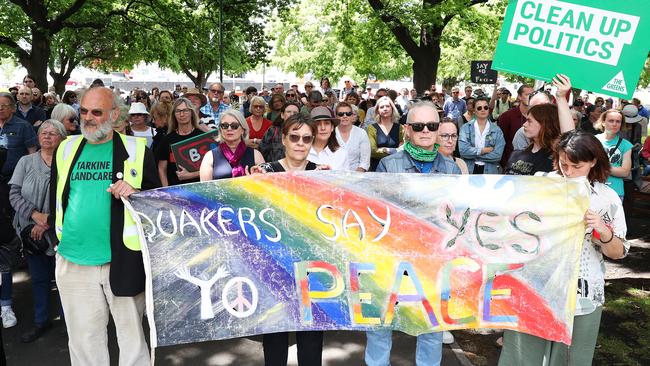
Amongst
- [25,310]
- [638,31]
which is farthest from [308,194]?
[25,310]

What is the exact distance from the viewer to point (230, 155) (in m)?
4.34

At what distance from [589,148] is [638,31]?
1.13m

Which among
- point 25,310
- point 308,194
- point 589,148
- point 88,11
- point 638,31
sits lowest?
point 25,310

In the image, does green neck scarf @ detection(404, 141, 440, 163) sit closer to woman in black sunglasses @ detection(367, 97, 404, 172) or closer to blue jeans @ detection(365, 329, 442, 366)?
blue jeans @ detection(365, 329, 442, 366)

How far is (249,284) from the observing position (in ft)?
11.2

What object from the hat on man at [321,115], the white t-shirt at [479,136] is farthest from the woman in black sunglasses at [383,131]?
the hat on man at [321,115]

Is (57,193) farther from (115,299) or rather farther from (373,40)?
(373,40)

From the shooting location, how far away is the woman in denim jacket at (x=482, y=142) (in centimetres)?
667

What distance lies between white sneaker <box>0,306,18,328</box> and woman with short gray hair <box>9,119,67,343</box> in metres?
0.28

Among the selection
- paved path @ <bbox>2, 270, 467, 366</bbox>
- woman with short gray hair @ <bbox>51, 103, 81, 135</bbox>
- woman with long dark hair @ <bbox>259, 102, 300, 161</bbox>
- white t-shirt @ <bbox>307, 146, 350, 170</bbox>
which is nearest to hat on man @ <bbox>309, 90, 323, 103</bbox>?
woman with long dark hair @ <bbox>259, 102, 300, 161</bbox>

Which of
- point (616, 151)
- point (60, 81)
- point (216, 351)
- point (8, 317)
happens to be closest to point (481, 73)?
point (616, 151)

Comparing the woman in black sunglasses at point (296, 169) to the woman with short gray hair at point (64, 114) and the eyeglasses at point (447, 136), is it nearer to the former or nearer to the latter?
the eyeglasses at point (447, 136)

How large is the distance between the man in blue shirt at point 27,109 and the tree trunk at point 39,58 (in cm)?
1028

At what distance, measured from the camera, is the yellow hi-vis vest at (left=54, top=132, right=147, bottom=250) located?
134 inches
